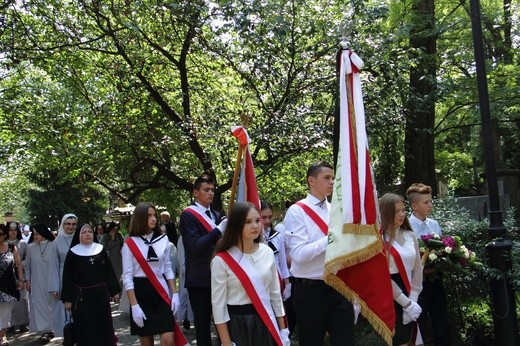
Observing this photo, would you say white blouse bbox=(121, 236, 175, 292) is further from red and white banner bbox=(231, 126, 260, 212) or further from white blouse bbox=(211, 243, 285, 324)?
white blouse bbox=(211, 243, 285, 324)

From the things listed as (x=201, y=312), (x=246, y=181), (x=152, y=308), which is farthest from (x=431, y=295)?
(x=152, y=308)

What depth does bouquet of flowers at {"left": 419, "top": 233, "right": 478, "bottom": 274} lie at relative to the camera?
6.03 m

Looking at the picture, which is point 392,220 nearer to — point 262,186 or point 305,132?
point 305,132

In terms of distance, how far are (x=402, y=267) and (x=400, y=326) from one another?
530 millimetres

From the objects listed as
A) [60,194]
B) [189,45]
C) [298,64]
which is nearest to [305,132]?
[298,64]

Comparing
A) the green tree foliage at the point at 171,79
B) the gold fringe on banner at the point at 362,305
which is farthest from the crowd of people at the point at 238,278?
the green tree foliage at the point at 171,79

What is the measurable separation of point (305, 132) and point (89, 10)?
15.2ft

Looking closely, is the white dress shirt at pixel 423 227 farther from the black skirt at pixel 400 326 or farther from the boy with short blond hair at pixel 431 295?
the black skirt at pixel 400 326

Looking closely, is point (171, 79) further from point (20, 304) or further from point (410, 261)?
point (410, 261)

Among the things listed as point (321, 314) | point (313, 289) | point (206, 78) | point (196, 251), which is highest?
point (206, 78)

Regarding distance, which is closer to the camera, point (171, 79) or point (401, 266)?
point (401, 266)

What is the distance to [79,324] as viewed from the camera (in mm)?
7492

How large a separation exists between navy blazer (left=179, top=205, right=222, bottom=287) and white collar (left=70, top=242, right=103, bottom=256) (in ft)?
6.27

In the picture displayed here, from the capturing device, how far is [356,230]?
480 cm
